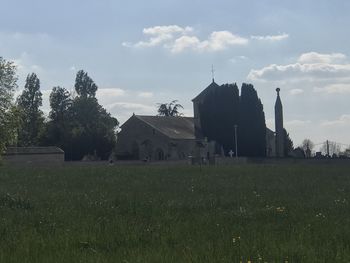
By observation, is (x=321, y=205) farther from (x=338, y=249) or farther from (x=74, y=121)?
(x=74, y=121)

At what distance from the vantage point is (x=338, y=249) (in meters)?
8.12

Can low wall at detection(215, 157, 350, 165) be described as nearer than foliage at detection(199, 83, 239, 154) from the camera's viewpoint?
Yes

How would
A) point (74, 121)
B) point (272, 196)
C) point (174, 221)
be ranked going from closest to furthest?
point (174, 221), point (272, 196), point (74, 121)

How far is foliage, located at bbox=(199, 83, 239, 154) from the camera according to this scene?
306 ft

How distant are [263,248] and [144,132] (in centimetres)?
9402

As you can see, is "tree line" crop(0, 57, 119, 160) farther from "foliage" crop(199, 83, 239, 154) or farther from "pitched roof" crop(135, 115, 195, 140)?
"foliage" crop(199, 83, 239, 154)

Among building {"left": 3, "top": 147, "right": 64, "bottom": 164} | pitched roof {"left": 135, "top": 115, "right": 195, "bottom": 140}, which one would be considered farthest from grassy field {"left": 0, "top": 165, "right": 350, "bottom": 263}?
pitched roof {"left": 135, "top": 115, "right": 195, "bottom": 140}

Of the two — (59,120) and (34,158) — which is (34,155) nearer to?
(34,158)

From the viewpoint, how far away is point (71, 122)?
10069cm

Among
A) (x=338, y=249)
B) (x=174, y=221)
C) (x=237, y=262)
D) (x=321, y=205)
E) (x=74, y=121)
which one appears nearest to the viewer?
(x=237, y=262)


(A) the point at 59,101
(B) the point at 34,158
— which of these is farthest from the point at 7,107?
(A) the point at 59,101

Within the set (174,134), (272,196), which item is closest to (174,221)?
(272,196)

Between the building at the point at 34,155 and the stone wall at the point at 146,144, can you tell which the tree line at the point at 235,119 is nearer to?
the stone wall at the point at 146,144

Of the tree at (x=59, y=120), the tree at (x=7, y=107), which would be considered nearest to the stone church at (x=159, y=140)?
the tree at (x=59, y=120)
